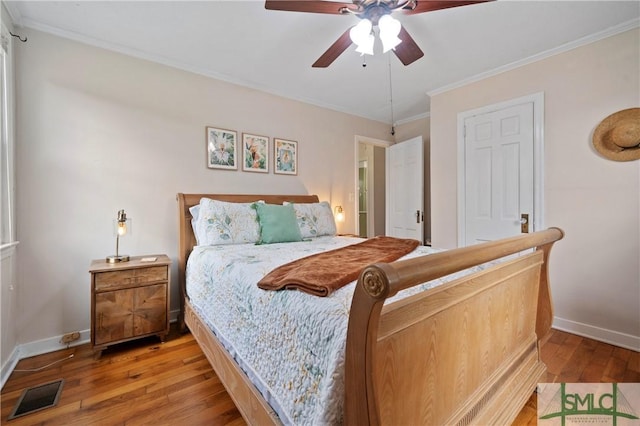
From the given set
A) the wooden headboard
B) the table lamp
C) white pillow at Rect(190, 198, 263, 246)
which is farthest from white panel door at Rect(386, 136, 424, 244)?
the table lamp

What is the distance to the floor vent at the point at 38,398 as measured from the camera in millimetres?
1549

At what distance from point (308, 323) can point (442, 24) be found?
239cm

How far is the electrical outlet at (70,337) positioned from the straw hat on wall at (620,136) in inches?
180

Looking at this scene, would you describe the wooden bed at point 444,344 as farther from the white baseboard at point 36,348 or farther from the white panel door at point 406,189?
the white panel door at point 406,189

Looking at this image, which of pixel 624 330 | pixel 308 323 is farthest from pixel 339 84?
pixel 624 330

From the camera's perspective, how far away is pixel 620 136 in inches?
87.7

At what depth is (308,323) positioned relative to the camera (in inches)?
38.8

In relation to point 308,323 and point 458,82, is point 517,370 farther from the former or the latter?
point 458,82

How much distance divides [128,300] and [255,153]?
74.3 inches

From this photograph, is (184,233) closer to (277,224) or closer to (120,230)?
(120,230)

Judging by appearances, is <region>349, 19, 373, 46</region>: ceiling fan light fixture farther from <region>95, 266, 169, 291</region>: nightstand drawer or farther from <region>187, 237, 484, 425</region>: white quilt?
<region>95, 266, 169, 291</region>: nightstand drawer

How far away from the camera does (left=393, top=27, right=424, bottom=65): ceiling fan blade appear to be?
1.76 m

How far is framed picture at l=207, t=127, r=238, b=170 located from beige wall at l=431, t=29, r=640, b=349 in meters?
2.96

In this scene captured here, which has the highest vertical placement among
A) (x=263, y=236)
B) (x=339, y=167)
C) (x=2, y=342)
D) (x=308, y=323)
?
(x=339, y=167)
